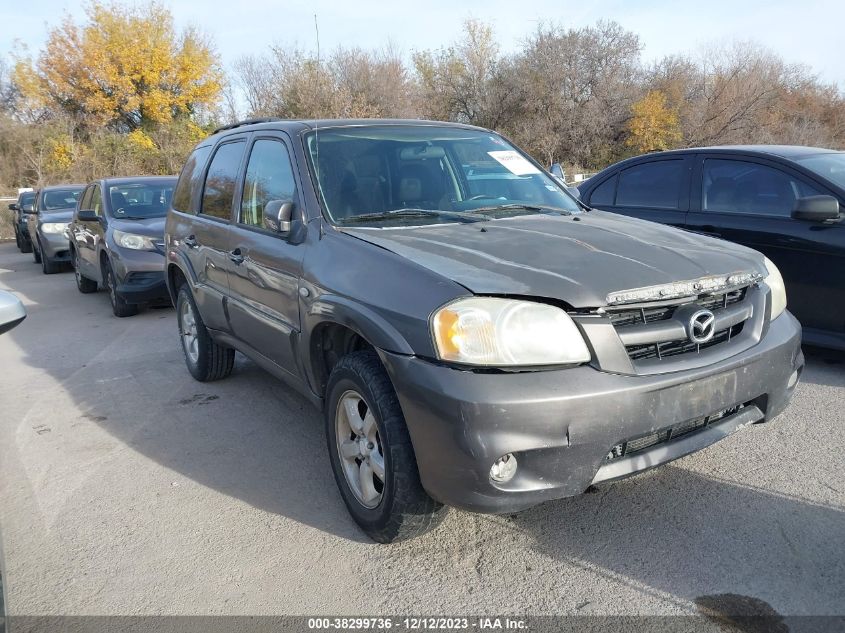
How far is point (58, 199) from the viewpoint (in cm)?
1457

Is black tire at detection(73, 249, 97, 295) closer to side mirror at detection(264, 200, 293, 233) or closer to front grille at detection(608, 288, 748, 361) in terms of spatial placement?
side mirror at detection(264, 200, 293, 233)

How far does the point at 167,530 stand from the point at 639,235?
8.63ft

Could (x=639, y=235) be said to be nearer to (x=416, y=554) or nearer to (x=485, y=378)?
(x=485, y=378)

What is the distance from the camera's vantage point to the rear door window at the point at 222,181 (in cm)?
439

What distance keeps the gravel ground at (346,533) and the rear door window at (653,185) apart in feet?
6.57

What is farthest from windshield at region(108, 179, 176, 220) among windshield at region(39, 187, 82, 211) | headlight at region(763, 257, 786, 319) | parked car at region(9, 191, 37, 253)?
parked car at region(9, 191, 37, 253)

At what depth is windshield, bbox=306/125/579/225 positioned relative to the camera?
3.50 meters

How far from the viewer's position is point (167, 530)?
10.5ft

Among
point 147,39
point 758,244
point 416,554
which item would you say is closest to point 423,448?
point 416,554

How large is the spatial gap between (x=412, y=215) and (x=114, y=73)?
36384mm

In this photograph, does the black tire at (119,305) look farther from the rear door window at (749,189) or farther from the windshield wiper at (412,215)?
the rear door window at (749,189)

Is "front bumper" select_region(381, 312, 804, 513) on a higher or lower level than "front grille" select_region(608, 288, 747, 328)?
lower

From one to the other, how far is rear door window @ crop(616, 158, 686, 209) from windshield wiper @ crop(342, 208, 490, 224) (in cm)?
296

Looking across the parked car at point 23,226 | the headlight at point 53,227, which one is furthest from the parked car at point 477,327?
the parked car at point 23,226
